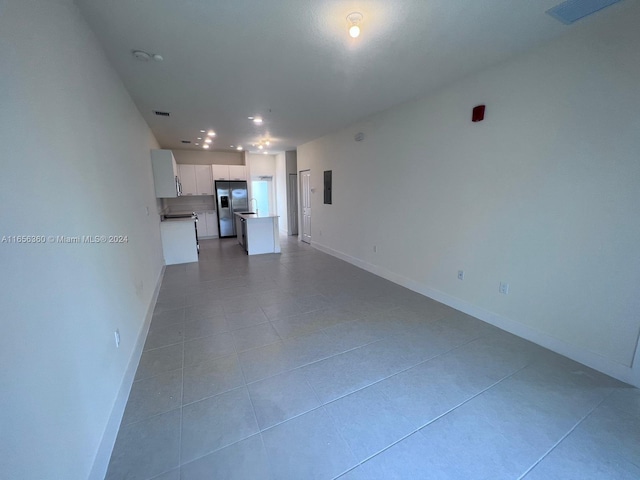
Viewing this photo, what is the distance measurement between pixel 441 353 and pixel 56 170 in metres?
3.07

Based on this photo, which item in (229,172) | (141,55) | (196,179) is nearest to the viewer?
(141,55)

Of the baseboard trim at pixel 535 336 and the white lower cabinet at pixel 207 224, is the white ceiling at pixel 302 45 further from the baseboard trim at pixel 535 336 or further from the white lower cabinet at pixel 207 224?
the white lower cabinet at pixel 207 224

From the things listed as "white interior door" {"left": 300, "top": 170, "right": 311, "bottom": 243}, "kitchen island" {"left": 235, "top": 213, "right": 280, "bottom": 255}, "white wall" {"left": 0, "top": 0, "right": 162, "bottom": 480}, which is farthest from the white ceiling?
"white interior door" {"left": 300, "top": 170, "right": 311, "bottom": 243}

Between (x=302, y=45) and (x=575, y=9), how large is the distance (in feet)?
6.81

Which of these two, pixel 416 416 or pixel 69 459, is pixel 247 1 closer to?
pixel 69 459

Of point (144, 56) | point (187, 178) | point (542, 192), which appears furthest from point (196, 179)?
point (542, 192)

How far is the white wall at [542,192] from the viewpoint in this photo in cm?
206

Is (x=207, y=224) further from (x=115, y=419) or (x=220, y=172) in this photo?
(x=115, y=419)

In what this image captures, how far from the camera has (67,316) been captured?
1.27 metres

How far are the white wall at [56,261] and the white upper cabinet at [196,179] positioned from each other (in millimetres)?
6082

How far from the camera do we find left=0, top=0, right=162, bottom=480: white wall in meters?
0.91

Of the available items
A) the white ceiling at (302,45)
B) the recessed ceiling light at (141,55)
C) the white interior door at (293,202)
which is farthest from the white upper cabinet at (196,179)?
the recessed ceiling light at (141,55)

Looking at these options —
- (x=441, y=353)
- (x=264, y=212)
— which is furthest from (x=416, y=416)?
(x=264, y=212)

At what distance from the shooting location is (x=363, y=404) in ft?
6.24
